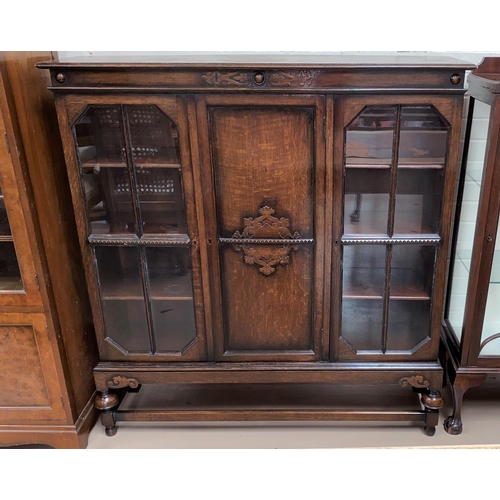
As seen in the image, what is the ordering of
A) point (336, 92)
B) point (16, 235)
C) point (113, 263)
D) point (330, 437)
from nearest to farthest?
point (336, 92)
point (16, 235)
point (113, 263)
point (330, 437)

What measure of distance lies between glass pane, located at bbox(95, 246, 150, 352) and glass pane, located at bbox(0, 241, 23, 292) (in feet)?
0.92

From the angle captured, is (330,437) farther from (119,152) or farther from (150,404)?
(119,152)

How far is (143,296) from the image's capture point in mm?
1945

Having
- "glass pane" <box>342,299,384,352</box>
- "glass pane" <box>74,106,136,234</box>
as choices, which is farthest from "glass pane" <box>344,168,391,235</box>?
"glass pane" <box>74,106,136,234</box>

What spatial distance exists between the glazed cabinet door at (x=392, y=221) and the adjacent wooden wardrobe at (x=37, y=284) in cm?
100

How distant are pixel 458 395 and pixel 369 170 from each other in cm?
98

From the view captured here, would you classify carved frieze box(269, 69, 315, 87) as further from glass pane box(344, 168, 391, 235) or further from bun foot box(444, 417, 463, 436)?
bun foot box(444, 417, 463, 436)

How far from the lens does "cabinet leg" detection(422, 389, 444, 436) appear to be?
6.47 ft

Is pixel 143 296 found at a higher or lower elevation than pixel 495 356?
higher

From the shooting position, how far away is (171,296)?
6.36 ft

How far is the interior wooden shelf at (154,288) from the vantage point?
192 cm

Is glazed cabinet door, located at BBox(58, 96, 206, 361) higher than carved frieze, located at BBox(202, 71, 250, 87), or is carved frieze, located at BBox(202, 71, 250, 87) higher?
carved frieze, located at BBox(202, 71, 250, 87)
